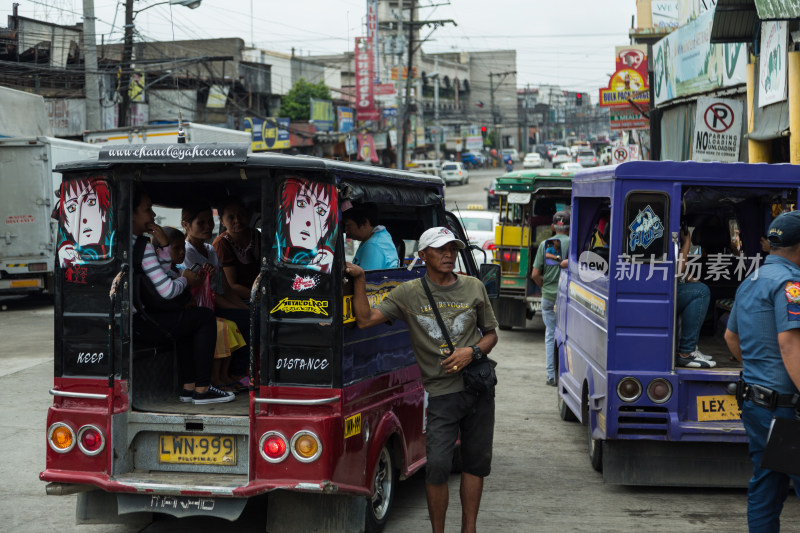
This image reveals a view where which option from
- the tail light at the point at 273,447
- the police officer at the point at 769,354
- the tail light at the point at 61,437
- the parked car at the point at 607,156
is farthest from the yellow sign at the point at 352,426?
the parked car at the point at 607,156

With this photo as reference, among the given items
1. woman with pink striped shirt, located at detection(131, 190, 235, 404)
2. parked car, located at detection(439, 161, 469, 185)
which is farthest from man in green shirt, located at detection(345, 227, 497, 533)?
parked car, located at detection(439, 161, 469, 185)

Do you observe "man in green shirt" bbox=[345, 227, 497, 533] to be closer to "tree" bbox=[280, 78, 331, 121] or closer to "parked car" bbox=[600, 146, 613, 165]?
"parked car" bbox=[600, 146, 613, 165]

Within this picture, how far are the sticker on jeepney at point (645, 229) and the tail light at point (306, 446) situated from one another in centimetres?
295

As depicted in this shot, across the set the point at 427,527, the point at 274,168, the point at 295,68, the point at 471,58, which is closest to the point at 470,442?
the point at 427,527

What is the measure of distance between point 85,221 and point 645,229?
3806 mm

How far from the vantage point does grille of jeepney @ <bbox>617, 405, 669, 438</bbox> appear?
6.96 meters

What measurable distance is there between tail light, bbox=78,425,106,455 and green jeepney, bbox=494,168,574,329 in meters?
10.8

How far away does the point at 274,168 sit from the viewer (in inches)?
209

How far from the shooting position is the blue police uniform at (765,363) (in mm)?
4918

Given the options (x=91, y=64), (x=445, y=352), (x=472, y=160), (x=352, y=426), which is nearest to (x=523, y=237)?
(x=445, y=352)

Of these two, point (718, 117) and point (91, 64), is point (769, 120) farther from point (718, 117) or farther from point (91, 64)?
point (91, 64)

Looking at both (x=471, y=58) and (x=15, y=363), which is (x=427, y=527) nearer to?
(x=15, y=363)

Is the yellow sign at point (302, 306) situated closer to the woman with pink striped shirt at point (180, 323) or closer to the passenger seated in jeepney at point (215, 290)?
the woman with pink striped shirt at point (180, 323)

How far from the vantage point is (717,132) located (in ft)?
50.6
